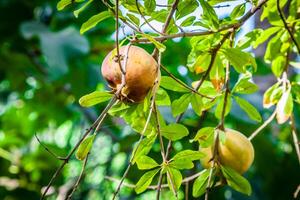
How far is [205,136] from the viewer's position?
606 mm

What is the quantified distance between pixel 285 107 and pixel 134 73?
291 mm

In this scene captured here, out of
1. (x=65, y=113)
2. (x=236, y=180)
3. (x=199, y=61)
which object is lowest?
(x=65, y=113)

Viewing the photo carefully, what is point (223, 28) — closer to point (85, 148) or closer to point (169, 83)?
point (169, 83)

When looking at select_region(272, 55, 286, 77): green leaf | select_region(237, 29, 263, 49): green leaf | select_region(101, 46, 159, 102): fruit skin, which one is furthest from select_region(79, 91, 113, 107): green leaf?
select_region(272, 55, 286, 77): green leaf

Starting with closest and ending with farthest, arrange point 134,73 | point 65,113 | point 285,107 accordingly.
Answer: point 134,73, point 285,107, point 65,113

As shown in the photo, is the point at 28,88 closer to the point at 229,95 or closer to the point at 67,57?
the point at 67,57

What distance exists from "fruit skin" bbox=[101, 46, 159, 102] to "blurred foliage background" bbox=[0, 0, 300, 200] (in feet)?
2.01

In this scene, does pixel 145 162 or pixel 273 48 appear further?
pixel 273 48

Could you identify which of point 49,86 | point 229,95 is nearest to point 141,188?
point 229,95

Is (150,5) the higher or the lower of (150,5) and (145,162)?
the higher

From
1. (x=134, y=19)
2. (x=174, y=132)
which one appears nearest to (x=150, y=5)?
(x=134, y=19)

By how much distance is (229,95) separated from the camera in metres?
0.64

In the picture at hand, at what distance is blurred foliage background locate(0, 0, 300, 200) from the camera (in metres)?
1.28

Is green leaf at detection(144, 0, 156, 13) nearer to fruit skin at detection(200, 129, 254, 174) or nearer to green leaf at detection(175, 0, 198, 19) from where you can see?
green leaf at detection(175, 0, 198, 19)
